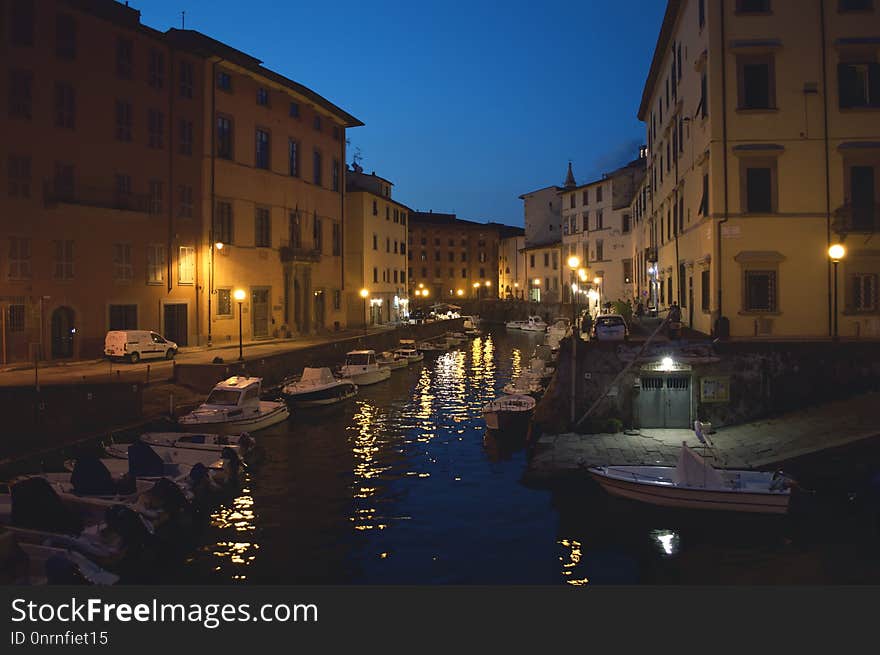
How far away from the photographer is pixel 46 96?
112 feet

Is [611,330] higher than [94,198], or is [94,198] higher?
[94,198]

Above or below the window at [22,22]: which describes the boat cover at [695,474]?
below

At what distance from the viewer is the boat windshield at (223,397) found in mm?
29047

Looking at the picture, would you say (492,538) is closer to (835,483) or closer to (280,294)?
(835,483)

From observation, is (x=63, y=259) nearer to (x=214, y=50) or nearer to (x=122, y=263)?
(x=122, y=263)

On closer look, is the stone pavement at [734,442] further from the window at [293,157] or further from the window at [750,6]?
the window at [293,157]

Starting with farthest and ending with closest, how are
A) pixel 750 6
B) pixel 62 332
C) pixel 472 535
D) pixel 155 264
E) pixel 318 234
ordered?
pixel 318 234, pixel 155 264, pixel 62 332, pixel 750 6, pixel 472 535

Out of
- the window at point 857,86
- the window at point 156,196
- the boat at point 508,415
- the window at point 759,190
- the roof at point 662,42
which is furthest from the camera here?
the window at point 156,196

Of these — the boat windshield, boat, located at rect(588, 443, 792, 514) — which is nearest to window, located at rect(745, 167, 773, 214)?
boat, located at rect(588, 443, 792, 514)

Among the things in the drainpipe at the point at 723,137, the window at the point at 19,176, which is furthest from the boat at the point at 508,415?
the window at the point at 19,176

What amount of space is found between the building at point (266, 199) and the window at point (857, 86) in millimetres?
32173

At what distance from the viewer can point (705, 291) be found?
2838cm

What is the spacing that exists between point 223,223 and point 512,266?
8850 centimetres

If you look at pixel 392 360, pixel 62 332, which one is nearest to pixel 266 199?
pixel 392 360
